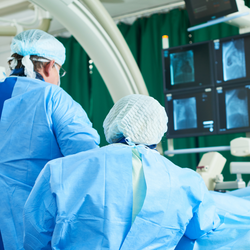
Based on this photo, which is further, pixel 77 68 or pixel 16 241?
pixel 77 68

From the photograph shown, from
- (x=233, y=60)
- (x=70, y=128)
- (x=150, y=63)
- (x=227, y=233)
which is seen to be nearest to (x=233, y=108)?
(x=233, y=60)

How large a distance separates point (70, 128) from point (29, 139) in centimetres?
16

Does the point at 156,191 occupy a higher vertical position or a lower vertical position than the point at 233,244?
higher

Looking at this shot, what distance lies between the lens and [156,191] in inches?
39.1

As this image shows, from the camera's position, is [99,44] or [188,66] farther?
[188,66]

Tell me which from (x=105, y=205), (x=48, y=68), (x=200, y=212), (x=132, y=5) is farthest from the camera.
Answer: (x=132, y=5)

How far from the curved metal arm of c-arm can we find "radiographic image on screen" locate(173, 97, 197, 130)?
11.3 inches

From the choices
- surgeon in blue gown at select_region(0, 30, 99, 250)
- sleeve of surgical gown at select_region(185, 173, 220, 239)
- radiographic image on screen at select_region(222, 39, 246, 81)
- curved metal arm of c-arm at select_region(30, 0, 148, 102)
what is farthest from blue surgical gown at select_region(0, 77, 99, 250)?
radiographic image on screen at select_region(222, 39, 246, 81)

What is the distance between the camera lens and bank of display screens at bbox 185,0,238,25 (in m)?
2.33

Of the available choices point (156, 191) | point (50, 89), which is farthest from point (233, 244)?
point (50, 89)

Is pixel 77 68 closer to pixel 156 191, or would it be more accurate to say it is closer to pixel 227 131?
pixel 227 131

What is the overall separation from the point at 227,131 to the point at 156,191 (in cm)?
159

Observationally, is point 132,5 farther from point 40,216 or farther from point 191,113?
point 40,216

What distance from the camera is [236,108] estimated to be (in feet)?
8.02
